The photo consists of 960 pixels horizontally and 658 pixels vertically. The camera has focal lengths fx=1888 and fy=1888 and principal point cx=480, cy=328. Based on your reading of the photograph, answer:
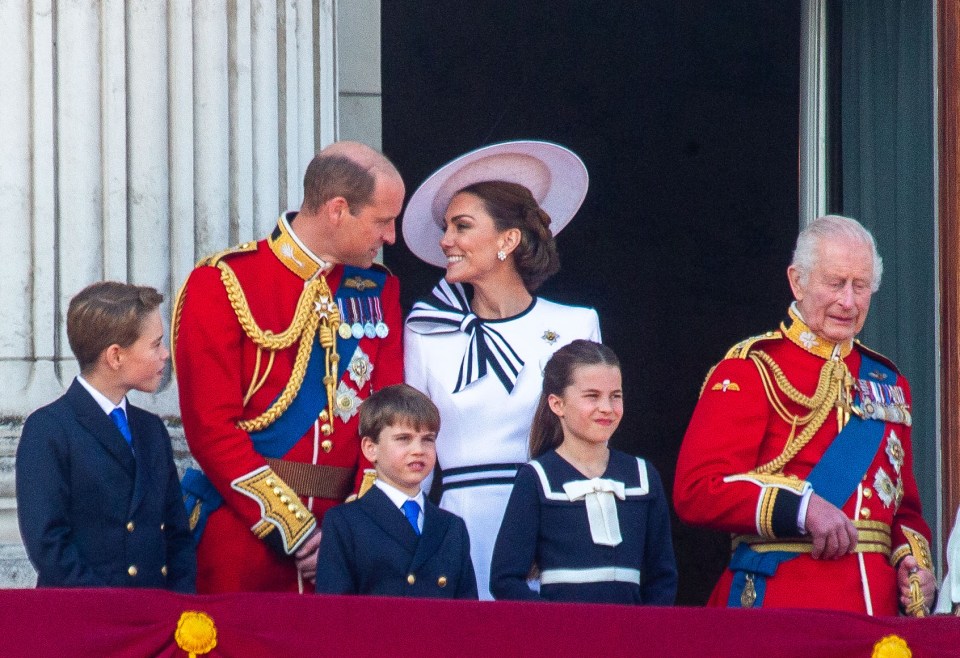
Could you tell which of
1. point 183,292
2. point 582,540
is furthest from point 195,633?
point 183,292

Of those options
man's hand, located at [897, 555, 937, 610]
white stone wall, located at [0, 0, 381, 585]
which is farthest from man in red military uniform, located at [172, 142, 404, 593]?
man's hand, located at [897, 555, 937, 610]

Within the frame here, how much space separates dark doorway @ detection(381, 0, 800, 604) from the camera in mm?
8547

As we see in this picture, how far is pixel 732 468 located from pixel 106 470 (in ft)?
4.80

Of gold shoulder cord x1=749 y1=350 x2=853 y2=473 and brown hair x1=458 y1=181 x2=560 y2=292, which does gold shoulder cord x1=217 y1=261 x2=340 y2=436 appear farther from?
gold shoulder cord x1=749 y1=350 x2=853 y2=473

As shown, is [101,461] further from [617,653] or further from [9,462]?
[617,653]

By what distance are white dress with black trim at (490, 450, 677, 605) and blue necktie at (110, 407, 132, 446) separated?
868 millimetres

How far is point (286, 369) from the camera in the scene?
4.57m

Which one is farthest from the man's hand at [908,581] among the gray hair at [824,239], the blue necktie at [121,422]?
the blue necktie at [121,422]

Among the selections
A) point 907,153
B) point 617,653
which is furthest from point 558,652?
point 907,153

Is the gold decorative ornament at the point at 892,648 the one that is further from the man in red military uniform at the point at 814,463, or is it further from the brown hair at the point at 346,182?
the brown hair at the point at 346,182

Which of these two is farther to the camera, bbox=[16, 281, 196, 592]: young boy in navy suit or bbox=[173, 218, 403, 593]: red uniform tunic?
bbox=[173, 218, 403, 593]: red uniform tunic

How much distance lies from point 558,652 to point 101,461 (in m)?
1.15

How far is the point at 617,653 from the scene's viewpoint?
3.63m

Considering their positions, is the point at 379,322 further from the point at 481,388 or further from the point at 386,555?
the point at 386,555
